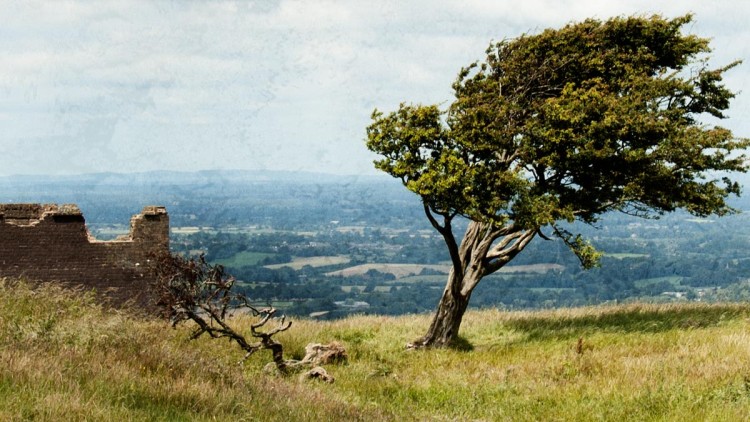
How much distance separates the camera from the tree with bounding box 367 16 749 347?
1859cm

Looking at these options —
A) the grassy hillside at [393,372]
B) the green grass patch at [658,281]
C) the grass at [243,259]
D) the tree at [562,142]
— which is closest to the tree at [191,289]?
the grassy hillside at [393,372]

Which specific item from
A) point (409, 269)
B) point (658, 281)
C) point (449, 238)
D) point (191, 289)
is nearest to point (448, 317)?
point (449, 238)

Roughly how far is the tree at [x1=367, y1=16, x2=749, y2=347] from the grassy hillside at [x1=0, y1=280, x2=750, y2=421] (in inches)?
86.6

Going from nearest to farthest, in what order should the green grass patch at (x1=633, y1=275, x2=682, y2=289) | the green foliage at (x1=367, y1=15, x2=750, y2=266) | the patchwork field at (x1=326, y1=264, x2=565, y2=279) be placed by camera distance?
1. the green foliage at (x1=367, y1=15, x2=750, y2=266)
2. the green grass patch at (x1=633, y1=275, x2=682, y2=289)
3. the patchwork field at (x1=326, y1=264, x2=565, y2=279)

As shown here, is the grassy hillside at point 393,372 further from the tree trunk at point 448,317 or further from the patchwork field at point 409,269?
the patchwork field at point 409,269

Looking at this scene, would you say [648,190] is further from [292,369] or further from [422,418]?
[422,418]

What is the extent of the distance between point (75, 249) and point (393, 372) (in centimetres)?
1136

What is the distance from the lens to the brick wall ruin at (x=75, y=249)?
2297cm

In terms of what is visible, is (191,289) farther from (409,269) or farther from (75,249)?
(409,269)

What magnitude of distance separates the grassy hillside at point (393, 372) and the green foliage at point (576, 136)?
284 centimetres

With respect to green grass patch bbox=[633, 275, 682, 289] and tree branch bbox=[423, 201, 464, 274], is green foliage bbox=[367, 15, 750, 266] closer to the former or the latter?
tree branch bbox=[423, 201, 464, 274]

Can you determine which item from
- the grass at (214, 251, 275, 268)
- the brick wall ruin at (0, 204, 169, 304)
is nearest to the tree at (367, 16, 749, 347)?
the brick wall ruin at (0, 204, 169, 304)

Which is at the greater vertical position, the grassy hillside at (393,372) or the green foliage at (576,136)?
the green foliage at (576,136)

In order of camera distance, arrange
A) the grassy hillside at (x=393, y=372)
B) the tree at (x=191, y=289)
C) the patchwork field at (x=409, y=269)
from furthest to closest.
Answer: the patchwork field at (x=409, y=269), the tree at (x=191, y=289), the grassy hillside at (x=393, y=372)
